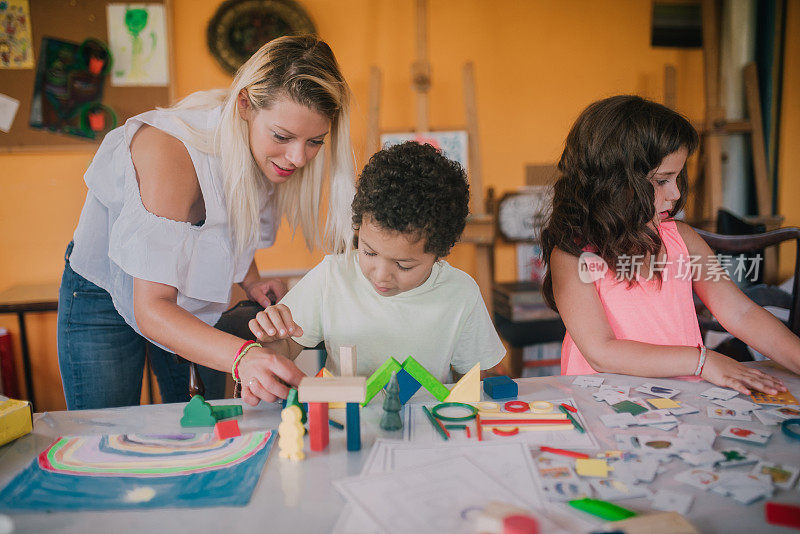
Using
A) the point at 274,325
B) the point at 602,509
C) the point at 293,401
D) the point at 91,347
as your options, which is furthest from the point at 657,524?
the point at 91,347

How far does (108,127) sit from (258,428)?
7.13 feet

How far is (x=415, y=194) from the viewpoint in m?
1.04

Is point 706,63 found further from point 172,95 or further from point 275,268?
point 172,95

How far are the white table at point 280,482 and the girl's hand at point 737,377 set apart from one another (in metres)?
0.06

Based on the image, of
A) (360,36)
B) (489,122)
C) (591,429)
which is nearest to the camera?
(591,429)

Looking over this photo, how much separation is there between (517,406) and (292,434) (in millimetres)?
406

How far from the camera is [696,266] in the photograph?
1.39 metres

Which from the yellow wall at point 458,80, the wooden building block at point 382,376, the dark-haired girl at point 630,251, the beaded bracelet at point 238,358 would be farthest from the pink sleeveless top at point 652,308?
the yellow wall at point 458,80

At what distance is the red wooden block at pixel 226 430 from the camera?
87 centimetres

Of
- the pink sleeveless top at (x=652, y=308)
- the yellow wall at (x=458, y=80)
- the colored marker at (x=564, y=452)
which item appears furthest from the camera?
the yellow wall at (x=458, y=80)

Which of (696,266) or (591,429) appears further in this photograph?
(696,266)

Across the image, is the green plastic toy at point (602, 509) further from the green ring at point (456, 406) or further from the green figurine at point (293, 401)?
the green figurine at point (293, 401)

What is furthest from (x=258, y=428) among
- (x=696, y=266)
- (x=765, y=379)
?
(x=696, y=266)

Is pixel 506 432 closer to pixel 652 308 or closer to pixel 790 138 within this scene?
pixel 652 308
